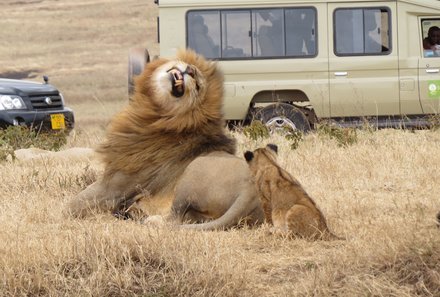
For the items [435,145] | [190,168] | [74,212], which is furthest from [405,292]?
[435,145]

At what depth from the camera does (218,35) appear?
15.4 metres

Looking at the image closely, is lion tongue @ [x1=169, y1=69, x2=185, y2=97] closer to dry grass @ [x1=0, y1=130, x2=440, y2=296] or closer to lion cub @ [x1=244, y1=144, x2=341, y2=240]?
lion cub @ [x1=244, y1=144, x2=341, y2=240]

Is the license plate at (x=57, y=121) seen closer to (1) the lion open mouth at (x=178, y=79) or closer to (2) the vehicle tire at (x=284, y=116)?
(2) the vehicle tire at (x=284, y=116)

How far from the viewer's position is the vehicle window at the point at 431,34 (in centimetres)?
1536

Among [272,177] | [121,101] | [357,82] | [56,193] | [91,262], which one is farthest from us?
[121,101]

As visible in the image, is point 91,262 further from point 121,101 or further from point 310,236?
point 121,101

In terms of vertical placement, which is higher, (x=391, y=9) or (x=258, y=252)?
(x=391, y=9)

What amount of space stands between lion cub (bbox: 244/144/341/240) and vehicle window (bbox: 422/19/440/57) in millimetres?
8866

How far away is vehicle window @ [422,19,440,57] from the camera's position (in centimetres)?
1536

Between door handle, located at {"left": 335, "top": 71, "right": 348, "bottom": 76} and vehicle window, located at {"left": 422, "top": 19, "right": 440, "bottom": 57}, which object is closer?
door handle, located at {"left": 335, "top": 71, "right": 348, "bottom": 76}

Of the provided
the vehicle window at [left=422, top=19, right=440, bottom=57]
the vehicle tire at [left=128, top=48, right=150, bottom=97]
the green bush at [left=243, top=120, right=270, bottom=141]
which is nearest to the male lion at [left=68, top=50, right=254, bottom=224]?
the green bush at [left=243, top=120, right=270, bottom=141]

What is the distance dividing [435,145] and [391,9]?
5.37 m

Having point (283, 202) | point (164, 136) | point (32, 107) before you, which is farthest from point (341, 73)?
point (283, 202)

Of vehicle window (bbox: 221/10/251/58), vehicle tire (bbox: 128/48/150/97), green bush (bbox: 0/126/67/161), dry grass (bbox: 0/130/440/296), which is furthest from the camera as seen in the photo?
vehicle window (bbox: 221/10/251/58)
